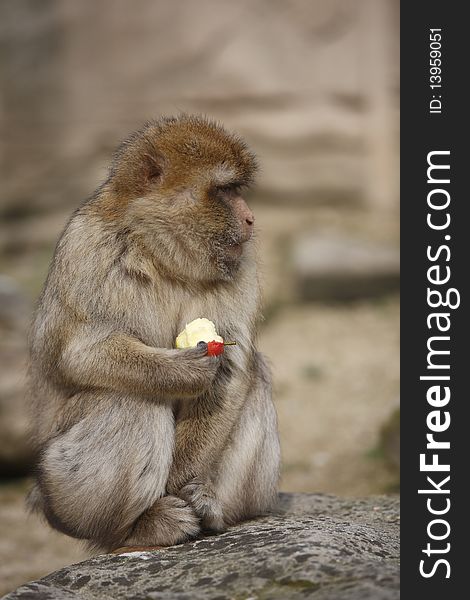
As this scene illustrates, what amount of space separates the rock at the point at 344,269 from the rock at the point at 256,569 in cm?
667

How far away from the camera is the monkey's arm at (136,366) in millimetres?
4316

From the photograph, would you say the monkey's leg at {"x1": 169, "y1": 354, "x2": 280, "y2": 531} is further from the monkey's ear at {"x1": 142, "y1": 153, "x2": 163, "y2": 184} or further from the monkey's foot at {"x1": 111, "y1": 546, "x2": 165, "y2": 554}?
the monkey's ear at {"x1": 142, "y1": 153, "x2": 163, "y2": 184}

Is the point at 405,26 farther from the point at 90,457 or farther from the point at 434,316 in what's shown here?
the point at 90,457

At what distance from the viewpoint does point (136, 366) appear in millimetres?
4305

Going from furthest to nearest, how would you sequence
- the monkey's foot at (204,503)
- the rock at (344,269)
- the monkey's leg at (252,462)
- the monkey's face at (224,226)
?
the rock at (344,269) → the monkey's leg at (252,462) → the monkey's face at (224,226) → the monkey's foot at (204,503)

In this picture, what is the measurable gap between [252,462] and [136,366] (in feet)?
2.68

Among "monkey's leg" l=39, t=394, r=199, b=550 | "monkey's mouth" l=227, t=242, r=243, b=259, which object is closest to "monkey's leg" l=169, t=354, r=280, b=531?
"monkey's leg" l=39, t=394, r=199, b=550

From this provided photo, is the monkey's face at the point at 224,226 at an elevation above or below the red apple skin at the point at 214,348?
above

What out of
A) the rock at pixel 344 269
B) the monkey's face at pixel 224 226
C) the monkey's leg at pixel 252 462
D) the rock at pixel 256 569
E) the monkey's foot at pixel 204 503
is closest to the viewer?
the rock at pixel 256 569

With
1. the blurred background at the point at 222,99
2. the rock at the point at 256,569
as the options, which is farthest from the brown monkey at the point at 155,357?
the blurred background at the point at 222,99

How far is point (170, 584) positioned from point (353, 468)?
4546 millimetres

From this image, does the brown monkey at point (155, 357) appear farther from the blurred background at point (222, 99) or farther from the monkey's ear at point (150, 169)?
the blurred background at point (222, 99)

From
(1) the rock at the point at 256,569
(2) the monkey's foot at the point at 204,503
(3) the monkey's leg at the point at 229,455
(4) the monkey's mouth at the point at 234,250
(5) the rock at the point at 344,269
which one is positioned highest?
(5) the rock at the point at 344,269

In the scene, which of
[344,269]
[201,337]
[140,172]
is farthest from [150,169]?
[344,269]
